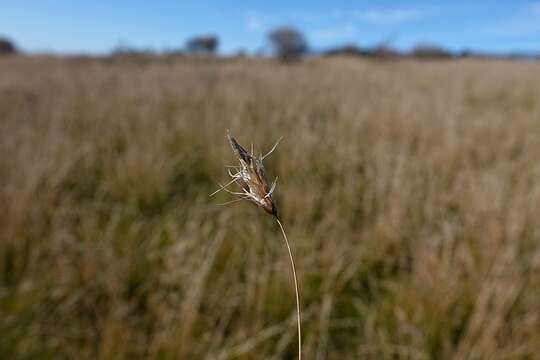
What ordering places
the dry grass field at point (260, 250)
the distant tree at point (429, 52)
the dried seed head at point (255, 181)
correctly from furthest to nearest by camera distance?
the distant tree at point (429, 52)
the dry grass field at point (260, 250)
the dried seed head at point (255, 181)

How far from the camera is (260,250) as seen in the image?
48.5 inches

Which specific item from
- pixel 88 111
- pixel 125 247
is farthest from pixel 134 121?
pixel 125 247

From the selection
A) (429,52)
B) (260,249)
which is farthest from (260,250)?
(429,52)

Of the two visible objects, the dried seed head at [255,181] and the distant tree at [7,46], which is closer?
the dried seed head at [255,181]

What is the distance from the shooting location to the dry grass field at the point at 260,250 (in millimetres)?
883

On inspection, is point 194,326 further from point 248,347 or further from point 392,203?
point 392,203

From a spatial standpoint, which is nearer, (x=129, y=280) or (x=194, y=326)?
(x=194, y=326)

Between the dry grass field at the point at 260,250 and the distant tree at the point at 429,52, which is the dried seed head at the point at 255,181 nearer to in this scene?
the dry grass field at the point at 260,250

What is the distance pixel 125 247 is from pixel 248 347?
58 cm

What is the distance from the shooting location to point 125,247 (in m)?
1.18

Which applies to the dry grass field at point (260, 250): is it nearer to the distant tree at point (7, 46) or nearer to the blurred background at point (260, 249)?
the blurred background at point (260, 249)

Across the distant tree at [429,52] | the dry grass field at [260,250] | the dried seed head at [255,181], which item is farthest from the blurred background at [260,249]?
the distant tree at [429,52]

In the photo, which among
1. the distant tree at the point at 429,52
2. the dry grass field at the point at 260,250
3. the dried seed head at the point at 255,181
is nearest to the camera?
the dried seed head at the point at 255,181

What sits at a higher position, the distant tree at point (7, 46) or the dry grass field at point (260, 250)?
the distant tree at point (7, 46)
